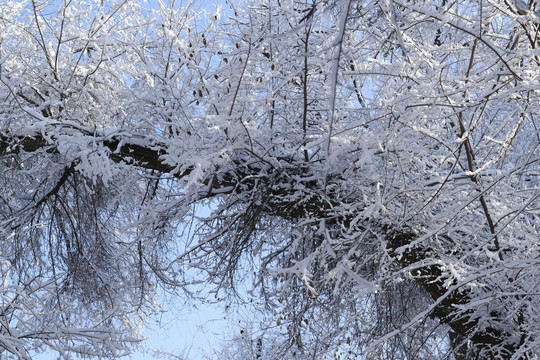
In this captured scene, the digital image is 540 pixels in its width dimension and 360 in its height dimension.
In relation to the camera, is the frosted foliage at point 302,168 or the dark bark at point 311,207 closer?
the frosted foliage at point 302,168

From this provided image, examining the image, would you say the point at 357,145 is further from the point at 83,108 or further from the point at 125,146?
the point at 83,108

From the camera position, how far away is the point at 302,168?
4777 millimetres

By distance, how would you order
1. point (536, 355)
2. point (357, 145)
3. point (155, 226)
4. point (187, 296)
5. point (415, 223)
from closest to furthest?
point (536, 355) → point (357, 145) → point (415, 223) → point (155, 226) → point (187, 296)

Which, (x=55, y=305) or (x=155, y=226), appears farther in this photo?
(x=55, y=305)

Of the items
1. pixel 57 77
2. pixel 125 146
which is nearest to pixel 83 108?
pixel 57 77

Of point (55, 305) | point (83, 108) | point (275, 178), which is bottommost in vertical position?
point (275, 178)

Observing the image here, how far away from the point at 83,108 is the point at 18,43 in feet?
3.74

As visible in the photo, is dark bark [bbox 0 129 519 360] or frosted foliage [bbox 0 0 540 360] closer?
frosted foliage [bbox 0 0 540 360]

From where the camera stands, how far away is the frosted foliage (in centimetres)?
327

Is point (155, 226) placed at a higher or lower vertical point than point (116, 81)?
lower

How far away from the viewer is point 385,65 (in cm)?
339

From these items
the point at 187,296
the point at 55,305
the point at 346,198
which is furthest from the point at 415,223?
the point at 55,305

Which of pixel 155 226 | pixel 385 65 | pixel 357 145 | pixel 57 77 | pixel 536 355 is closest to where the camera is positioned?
pixel 385 65

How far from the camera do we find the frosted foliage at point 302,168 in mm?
3266
